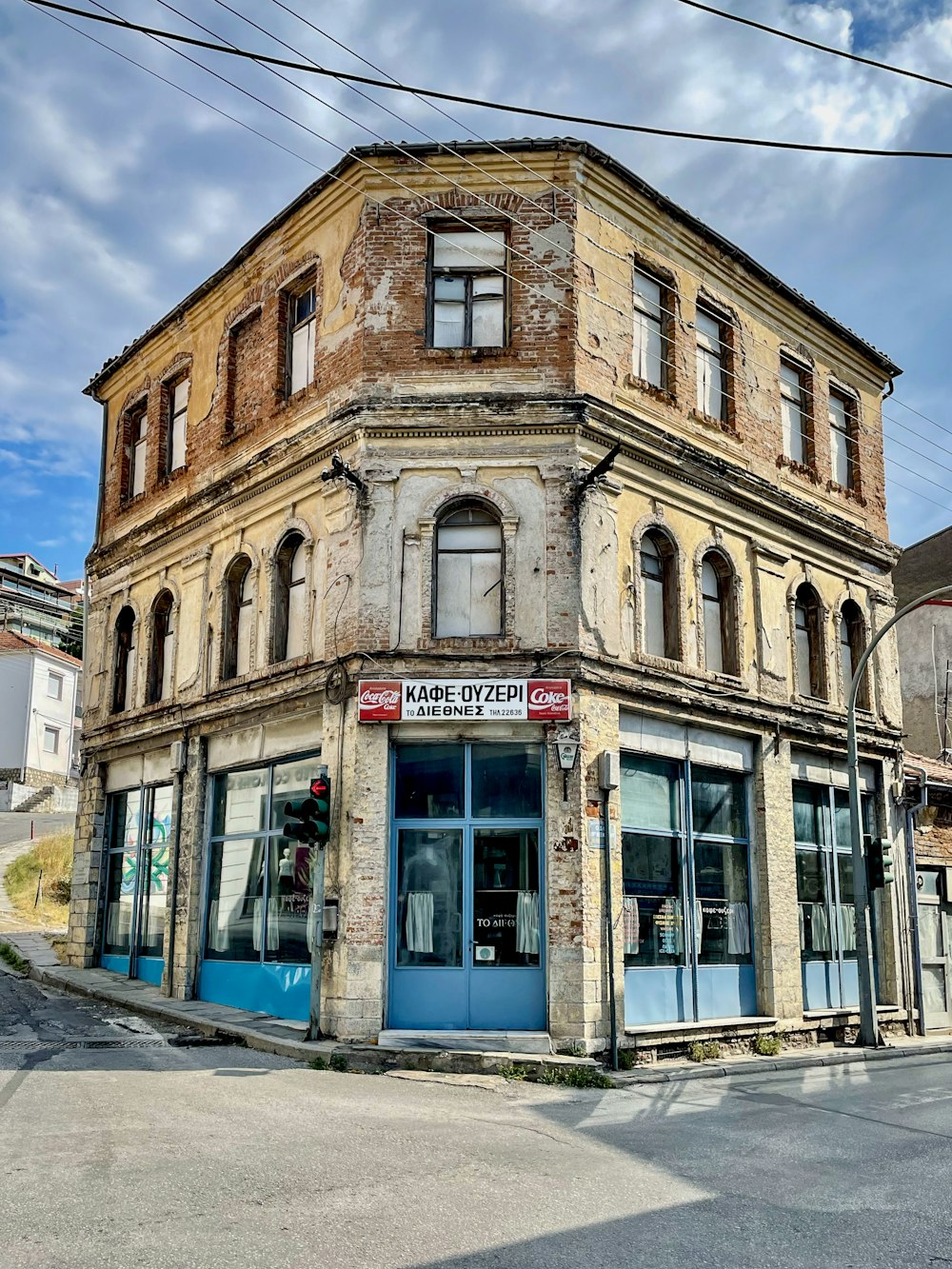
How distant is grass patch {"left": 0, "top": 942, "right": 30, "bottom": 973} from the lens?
20.8 m

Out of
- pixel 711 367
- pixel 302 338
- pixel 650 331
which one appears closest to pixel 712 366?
pixel 711 367

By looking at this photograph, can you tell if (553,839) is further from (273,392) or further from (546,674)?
(273,392)

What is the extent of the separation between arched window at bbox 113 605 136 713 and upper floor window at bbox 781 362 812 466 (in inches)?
463

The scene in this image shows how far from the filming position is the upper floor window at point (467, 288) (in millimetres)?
15562

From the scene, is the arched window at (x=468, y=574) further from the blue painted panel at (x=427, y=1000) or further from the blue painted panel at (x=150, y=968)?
the blue painted panel at (x=150, y=968)

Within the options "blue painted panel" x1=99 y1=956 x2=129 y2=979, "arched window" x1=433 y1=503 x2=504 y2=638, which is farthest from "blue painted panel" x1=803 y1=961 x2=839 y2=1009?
"blue painted panel" x1=99 y1=956 x2=129 y2=979

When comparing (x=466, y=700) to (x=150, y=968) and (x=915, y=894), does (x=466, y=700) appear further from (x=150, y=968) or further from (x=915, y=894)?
(x=915, y=894)

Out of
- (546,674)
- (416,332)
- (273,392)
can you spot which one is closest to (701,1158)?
(546,674)

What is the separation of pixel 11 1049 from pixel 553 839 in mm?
6366

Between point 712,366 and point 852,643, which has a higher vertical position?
point 712,366

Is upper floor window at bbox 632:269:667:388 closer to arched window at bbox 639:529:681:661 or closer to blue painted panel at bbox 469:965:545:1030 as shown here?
arched window at bbox 639:529:681:661

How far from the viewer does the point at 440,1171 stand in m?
7.77

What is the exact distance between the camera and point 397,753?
1425cm

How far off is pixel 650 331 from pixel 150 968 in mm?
12481
